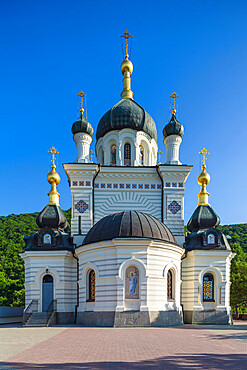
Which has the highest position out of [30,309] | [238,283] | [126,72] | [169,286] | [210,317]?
[126,72]

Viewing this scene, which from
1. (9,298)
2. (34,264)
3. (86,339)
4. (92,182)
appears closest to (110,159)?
(92,182)

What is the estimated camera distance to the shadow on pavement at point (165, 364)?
7973mm

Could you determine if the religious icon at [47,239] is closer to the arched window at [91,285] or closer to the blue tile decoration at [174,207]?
the arched window at [91,285]

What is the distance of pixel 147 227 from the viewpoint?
Result: 1936 cm

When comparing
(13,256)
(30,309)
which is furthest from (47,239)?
(13,256)

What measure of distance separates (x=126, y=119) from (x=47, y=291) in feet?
44.4

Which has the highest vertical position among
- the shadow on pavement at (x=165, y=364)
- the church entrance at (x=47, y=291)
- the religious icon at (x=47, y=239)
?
the religious icon at (x=47, y=239)

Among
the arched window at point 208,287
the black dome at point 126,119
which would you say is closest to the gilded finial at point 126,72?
the black dome at point 126,119

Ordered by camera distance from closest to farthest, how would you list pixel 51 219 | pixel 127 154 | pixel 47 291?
pixel 47 291 → pixel 51 219 → pixel 127 154

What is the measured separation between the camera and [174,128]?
27.2 meters

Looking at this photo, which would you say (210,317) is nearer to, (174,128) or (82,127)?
(174,128)

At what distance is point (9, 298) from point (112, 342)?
33393mm

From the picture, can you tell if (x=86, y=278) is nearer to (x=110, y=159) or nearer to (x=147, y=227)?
(x=147, y=227)

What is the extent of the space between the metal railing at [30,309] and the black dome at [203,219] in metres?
10.9
